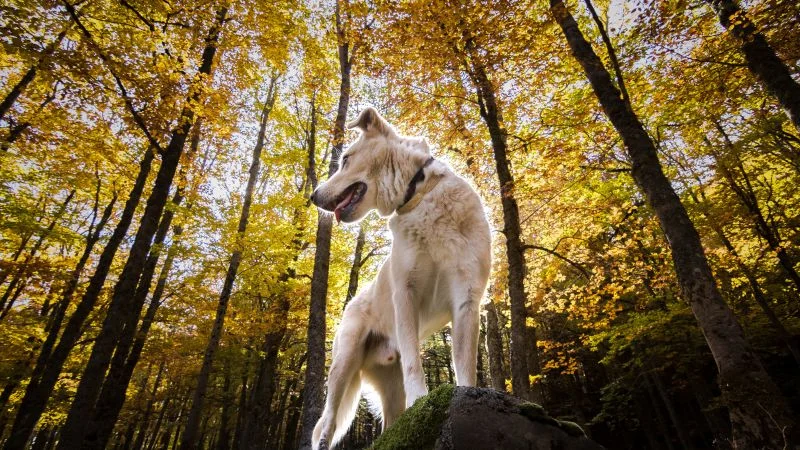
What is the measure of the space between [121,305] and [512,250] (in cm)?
838

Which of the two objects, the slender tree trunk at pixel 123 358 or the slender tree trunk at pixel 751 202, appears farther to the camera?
the slender tree trunk at pixel 751 202

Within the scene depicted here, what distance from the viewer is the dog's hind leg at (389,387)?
2.74 metres

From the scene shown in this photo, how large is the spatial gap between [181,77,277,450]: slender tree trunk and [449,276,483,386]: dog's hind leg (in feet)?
47.3

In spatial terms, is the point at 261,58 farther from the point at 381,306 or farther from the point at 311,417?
the point at 381,306

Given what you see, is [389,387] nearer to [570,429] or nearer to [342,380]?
[342,380]

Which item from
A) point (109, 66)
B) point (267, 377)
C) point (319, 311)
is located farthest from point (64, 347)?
point (109, 66)

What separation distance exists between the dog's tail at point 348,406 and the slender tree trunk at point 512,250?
5548 millimetres

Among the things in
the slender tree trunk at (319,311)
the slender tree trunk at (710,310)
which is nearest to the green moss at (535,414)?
the slender tree trunk at (710,310)

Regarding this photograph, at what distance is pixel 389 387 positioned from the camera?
2.79m

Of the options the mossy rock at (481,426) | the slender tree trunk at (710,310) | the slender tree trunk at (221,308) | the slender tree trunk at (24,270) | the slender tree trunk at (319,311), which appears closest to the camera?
the mossy rock at (481,426)

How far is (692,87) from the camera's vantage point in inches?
371

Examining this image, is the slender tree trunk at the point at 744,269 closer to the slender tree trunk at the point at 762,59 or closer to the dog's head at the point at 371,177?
the slender tree trunk at the point at 762,59

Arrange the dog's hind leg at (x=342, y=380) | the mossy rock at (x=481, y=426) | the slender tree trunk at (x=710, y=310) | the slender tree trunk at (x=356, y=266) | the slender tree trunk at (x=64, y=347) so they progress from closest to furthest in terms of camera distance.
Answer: the mossy rock at (x=481, y=426) → the dog's hind leg at (x=342, y=380) → the slender tree trunk at (x=710, y=310) → the slender tree trunk at (x=64, y=347) → the slender tree trunk at (x=356, y=266)

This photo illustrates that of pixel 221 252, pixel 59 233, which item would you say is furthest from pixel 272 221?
pixel 59 233
